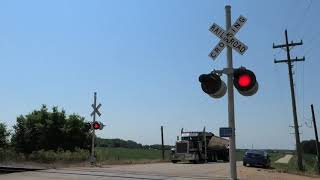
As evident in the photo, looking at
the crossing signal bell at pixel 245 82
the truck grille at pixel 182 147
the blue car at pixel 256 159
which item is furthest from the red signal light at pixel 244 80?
the truck grille at pixel 182 147

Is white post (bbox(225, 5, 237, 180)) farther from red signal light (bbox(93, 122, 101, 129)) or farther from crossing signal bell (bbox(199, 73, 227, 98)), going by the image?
red signal light (bbox(93, 122, 101, 129))

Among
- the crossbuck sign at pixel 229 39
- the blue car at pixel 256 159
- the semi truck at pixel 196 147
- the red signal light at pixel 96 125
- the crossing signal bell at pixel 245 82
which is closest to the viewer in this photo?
the crossing signal bell at pixel 245 82

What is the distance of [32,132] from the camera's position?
50.8 meters

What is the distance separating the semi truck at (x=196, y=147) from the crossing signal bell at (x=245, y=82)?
35.4m

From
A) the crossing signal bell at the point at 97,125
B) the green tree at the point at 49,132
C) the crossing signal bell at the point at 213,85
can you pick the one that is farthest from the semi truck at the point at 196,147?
the crossing signal bell at the point at 213,85

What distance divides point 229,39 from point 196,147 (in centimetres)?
3679

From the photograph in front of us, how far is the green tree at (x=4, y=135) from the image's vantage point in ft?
155

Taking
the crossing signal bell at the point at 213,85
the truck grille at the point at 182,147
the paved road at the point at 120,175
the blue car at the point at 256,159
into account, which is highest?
the truck grille at the point at 182,147

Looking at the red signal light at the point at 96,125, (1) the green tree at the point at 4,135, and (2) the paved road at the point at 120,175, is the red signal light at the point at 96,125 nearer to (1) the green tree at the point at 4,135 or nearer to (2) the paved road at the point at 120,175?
(2) the paved road at the point at 120,175

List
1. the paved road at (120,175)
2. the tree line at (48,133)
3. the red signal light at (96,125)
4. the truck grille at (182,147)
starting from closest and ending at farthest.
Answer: the paved road at (120,175) → the red signal light at (96,125) → the truck grille at (182,147) → the tree line at (48,133)

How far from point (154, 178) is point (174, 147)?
26.7m

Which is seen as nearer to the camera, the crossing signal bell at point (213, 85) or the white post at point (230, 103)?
the crossing signal bell at point (213, 85)

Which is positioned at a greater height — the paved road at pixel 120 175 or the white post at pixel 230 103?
the white post at pixel 230 103

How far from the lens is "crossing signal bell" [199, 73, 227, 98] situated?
1007 centimetres
